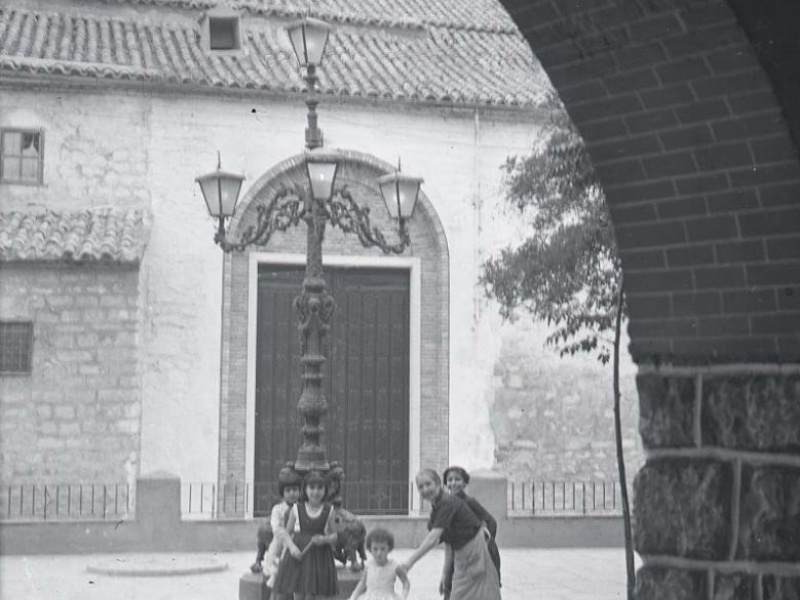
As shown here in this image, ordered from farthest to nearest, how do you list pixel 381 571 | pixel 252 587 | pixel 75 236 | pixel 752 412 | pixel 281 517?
pixel 75 236, pixel 252 587, pixel 281 517, pixel 381 571, pixel 752 412

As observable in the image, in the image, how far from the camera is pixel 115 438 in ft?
52.6

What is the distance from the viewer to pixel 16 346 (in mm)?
16047

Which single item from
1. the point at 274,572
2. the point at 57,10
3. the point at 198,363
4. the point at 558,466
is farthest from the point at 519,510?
the point at 57,10

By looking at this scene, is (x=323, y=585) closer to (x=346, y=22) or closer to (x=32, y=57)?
(x=32, y=57)

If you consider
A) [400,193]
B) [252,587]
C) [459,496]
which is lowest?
[252,587]

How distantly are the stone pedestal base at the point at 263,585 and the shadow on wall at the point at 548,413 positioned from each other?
8.50 meters

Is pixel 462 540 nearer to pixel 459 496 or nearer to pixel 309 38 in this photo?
pixel 459 496

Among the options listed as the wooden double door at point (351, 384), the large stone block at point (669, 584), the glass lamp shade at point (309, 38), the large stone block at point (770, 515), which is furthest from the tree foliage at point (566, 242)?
the large stone block at point (770, 515)

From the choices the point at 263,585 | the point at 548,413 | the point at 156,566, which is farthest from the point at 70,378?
the point at 263,585

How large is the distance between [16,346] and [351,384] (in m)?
4.75

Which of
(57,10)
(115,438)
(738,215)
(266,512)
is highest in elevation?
(57,10)

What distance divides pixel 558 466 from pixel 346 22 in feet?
25.5

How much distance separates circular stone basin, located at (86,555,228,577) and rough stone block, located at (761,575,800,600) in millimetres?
10388

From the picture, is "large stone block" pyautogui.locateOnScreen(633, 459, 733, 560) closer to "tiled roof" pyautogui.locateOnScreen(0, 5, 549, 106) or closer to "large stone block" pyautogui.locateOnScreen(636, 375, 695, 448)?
"large stone block" pyautogui.locateOnScreen(636, 375, 695, 448)
